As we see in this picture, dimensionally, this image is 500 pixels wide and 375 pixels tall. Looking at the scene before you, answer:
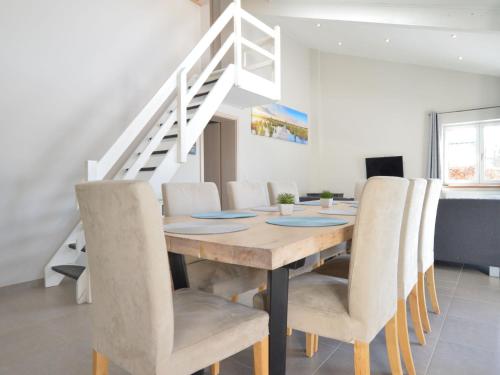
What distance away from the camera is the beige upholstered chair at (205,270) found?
1.77 metres

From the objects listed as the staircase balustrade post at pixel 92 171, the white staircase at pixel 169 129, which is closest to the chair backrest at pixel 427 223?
the white staircase at pixel 169 129

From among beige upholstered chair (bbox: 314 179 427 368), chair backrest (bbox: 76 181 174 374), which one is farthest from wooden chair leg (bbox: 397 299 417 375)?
chair backrest (bbox: 76 181 174 374)

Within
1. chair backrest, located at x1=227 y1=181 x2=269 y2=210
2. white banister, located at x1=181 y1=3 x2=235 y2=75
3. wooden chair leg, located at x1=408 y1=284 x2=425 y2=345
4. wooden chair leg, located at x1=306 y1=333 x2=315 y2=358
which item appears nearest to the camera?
wooden chair leg, located at x1=306 y1=333 x2=315 y2=358

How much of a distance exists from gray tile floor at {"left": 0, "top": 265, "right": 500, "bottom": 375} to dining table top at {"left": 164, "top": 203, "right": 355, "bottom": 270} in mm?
788

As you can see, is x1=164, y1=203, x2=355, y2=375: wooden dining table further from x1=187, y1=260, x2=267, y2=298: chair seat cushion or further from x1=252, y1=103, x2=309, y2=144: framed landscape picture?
x1=252, y1=103, x2=309, y2=144: framed landscape picture

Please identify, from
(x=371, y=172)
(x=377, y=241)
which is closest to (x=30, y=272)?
(x=377, y=241)

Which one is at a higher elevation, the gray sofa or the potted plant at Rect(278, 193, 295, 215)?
the potted plant at Rect(278, 193, 295, 215)

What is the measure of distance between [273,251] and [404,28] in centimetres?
540

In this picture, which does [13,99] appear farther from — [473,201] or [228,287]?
[473,201]

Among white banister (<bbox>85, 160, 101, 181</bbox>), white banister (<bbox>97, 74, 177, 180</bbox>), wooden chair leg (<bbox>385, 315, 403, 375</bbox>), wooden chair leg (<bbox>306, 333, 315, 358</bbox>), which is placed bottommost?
wooden chair leg (<bbox>306, 333, 315, 358</bbox>)

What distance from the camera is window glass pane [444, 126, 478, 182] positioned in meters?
6.53

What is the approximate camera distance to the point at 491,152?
20.9 ft

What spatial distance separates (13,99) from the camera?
10.1 feet

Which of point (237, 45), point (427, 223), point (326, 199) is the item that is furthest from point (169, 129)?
point (427, 223)
